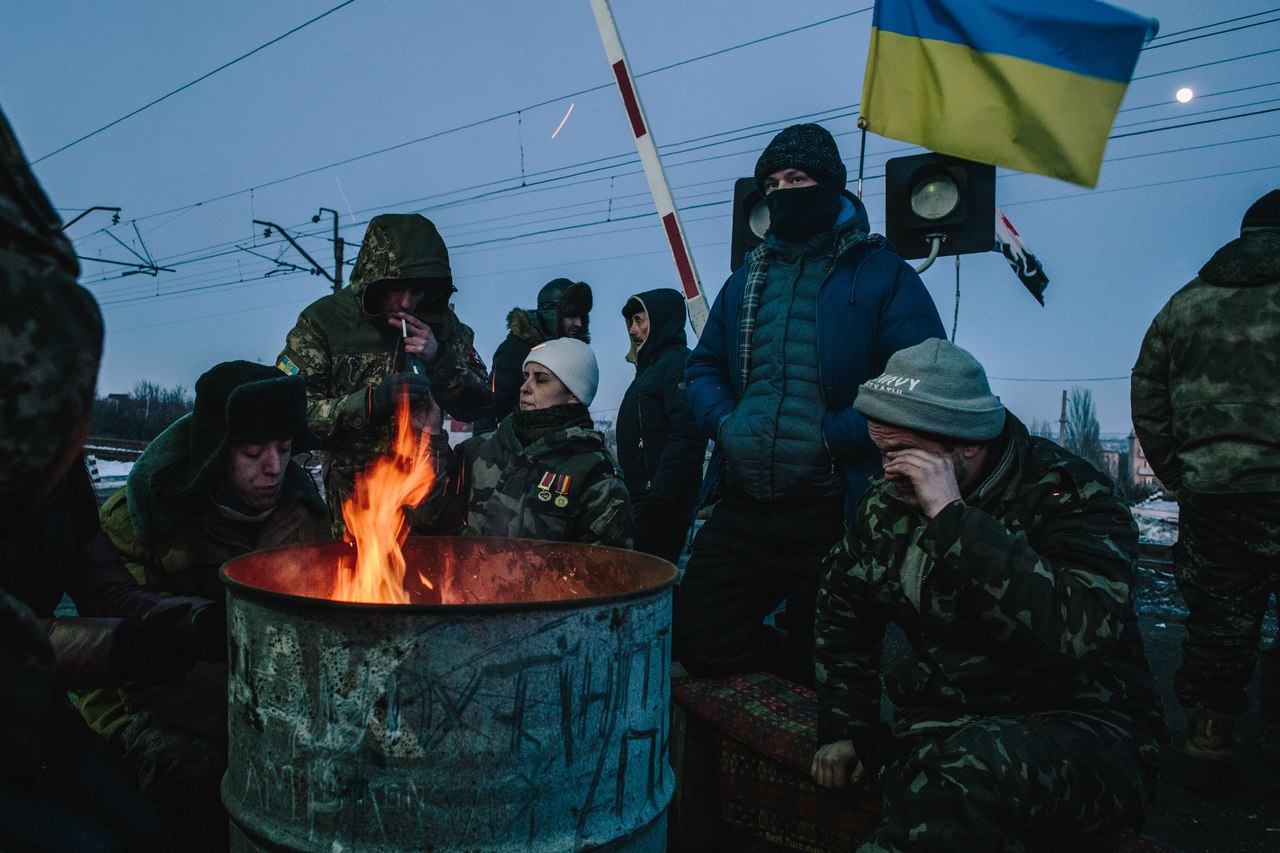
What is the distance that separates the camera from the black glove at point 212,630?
7.06 feet

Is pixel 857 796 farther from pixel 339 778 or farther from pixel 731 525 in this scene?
pixel 339 778

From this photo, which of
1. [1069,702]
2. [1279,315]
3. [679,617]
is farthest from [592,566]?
[1279,315]

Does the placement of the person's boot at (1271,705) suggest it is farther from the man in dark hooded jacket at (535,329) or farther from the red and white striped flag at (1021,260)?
the man in dark hooded jacket at (535,329)

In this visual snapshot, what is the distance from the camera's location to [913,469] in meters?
2.10

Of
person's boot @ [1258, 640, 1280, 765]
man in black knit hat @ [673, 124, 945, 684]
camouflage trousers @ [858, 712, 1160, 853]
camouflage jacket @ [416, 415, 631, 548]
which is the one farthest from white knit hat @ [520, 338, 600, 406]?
person's boot @ [1258, 640, 1280, 765]

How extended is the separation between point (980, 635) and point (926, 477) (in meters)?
0.43

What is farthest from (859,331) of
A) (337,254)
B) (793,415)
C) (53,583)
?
(337,254)

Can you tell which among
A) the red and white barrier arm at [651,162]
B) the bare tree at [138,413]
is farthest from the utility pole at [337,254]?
the red and white barrier arm at [651,162]

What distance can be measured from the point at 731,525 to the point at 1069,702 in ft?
4.49

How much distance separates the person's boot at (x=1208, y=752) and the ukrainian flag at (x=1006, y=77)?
2.42 metres

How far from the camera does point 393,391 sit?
3076 mm

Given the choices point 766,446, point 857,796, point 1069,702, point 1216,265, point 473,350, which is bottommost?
point 857,796

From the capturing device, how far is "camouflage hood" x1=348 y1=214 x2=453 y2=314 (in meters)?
3.54

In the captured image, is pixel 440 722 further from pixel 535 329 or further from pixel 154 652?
pixel 535 329
